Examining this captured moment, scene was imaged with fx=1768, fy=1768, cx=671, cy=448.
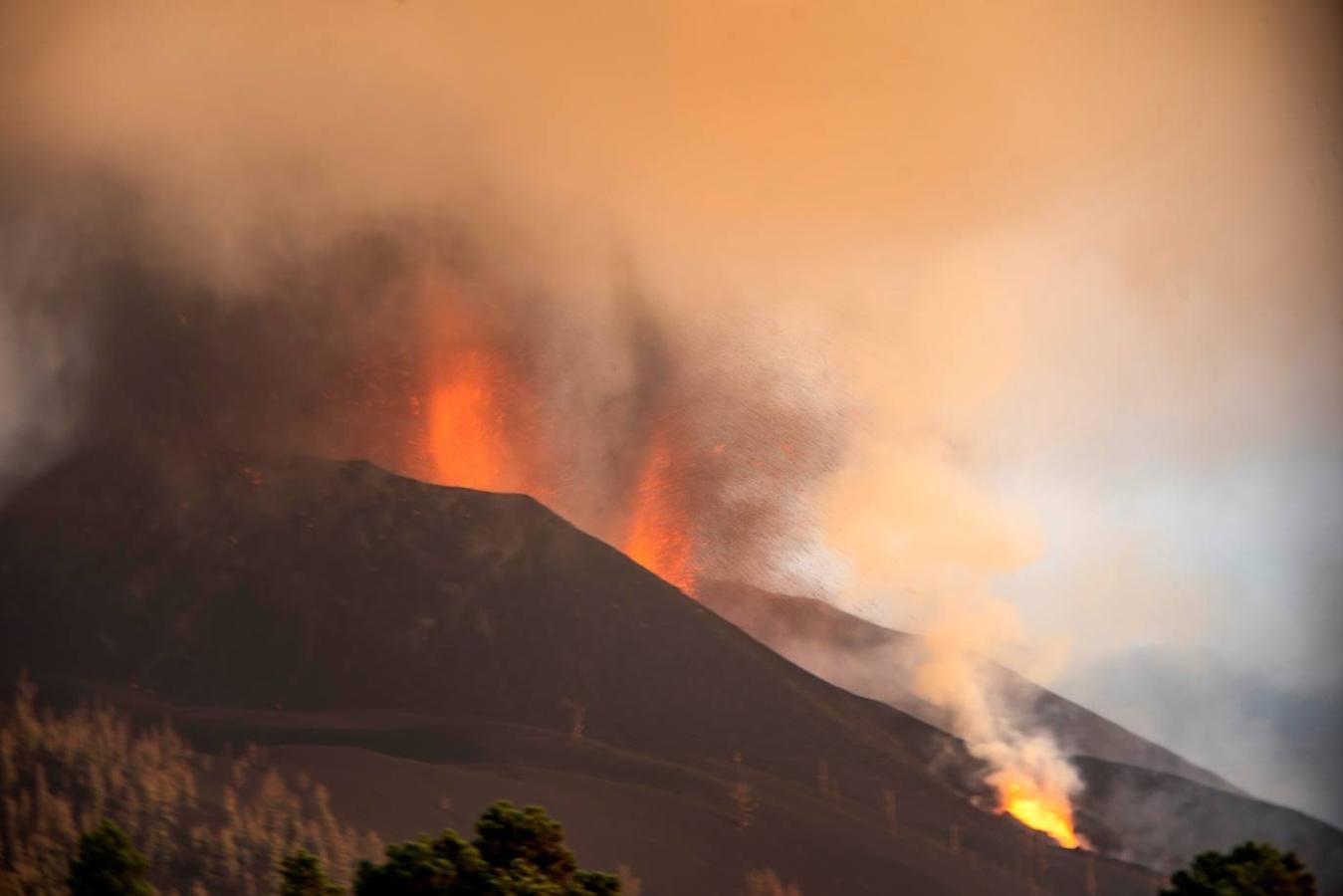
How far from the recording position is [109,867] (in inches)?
329

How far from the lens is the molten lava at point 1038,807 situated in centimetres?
909

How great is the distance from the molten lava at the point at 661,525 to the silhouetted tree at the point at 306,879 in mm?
2348

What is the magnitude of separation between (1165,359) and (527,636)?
3692mm

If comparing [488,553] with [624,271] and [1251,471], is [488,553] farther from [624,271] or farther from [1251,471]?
[1251,471]

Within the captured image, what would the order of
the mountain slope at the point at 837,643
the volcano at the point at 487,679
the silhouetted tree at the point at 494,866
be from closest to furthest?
the silhouetted tree at the point at 494,866 < the volcano at the point at 487,679 < the mountain slope at the point at 837,643

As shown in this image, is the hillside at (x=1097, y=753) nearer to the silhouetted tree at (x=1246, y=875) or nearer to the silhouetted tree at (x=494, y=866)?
the silhouetted tree at (x=1246, y=875)

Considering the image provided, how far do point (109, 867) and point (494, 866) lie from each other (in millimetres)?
1968

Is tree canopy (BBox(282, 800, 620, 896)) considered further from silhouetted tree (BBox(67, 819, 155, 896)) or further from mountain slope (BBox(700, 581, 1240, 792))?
mountain slope (BBox(700, 581, 1240, 792))

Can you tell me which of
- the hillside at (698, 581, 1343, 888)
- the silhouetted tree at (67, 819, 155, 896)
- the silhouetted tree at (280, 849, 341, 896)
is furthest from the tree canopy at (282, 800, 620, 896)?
the hillside at (698, 581, 1343, 888)

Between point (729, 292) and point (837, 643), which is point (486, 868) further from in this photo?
point (729, 292)

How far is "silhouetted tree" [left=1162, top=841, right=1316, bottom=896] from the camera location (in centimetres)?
831

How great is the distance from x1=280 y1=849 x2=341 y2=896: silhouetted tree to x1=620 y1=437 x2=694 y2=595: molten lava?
235 centimetres

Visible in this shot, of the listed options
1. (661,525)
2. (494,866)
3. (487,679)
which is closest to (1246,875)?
(661,525)

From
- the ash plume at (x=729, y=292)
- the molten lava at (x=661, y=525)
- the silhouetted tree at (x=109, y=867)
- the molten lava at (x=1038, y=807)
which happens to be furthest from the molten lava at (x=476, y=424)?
the molten lava at (x=1038, y=807)
